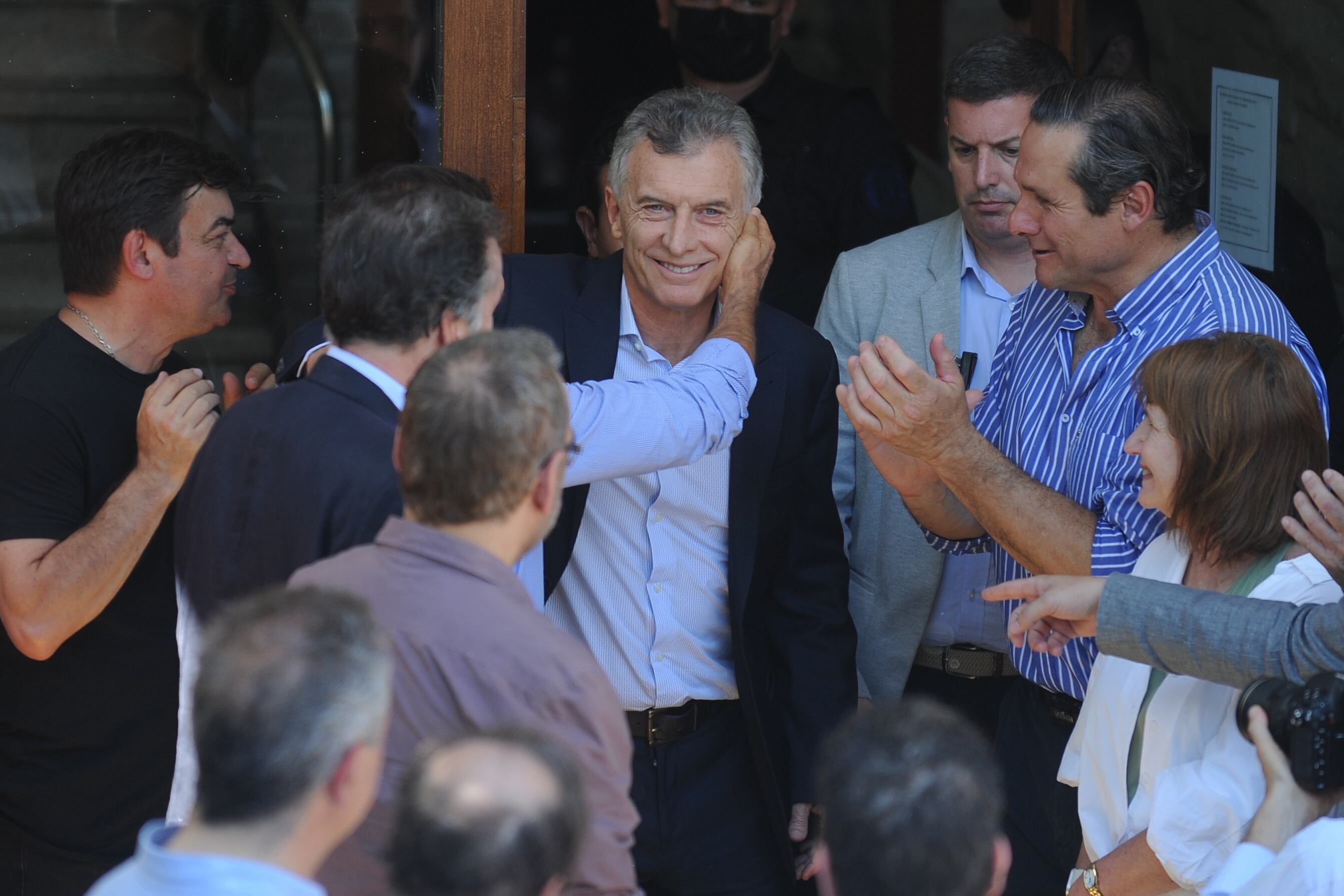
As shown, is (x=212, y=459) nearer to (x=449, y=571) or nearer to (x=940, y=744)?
(x=449, y=571)

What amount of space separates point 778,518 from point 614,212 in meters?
0.69

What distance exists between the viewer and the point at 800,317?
4.34 meters

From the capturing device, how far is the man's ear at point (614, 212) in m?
2.84

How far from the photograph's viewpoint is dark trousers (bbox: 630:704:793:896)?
2.70 meters

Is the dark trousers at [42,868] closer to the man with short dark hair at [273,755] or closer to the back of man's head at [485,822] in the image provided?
the man with short dark hair at [273,755]

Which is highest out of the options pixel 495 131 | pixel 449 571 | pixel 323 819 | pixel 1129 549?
pixel 495 131

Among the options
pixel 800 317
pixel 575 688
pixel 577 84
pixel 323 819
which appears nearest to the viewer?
pixel 323 819

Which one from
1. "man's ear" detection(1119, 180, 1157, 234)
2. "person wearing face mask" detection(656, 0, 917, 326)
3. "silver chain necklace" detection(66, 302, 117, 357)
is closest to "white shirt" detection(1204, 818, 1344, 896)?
"man's ear" detection(1119, 180, 1157, 234)

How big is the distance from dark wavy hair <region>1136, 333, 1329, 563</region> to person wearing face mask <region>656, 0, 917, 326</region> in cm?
218

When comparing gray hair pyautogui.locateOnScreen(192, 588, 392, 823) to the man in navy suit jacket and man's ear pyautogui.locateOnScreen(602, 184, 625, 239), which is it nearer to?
the man in navy suit jacket

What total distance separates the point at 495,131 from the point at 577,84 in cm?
326

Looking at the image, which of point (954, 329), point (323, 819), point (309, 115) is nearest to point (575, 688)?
point (323, 819)

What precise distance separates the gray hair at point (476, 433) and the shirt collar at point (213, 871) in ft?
1.51

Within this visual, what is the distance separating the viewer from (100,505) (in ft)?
8.87
